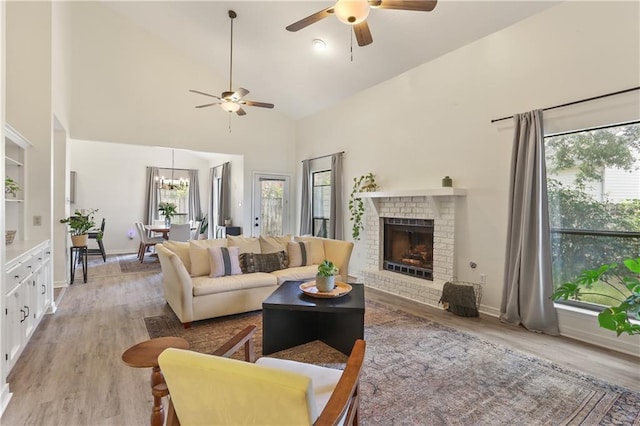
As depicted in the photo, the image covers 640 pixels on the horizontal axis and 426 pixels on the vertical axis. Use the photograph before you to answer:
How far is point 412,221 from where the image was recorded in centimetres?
502

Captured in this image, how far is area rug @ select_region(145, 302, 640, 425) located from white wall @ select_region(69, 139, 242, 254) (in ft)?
18.9

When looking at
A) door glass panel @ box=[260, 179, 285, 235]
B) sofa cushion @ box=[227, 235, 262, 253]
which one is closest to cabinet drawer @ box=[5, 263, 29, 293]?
sofa cushion @ box=[227, 235, 262, 253]

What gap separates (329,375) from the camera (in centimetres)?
167

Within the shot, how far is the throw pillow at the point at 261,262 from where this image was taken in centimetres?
421

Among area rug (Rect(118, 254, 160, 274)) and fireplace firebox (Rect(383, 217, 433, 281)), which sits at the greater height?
fireplace firebox (Rect(383, 217, 433, 281))

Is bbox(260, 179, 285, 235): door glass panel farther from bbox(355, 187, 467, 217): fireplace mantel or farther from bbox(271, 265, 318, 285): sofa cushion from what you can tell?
bbox(271, 265, 318, 285): sofa cushion

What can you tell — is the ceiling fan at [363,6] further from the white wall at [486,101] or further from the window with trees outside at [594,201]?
the window with trees outside at [594,201]

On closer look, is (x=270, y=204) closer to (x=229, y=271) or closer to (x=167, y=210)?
(x=167, y=210)

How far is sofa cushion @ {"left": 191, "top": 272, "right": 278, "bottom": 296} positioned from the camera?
3588 mm

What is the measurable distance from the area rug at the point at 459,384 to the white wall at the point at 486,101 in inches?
51.9

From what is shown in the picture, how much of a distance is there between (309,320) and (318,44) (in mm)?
3919

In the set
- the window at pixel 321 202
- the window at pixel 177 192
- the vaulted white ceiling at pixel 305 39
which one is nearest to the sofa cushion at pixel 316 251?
the window at pixel 321 202

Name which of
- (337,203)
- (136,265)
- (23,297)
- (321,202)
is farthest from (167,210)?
(23,297)

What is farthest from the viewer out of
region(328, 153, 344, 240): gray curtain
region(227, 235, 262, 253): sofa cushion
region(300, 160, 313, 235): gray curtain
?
region(300, 160, 313, 235): gray curtain
